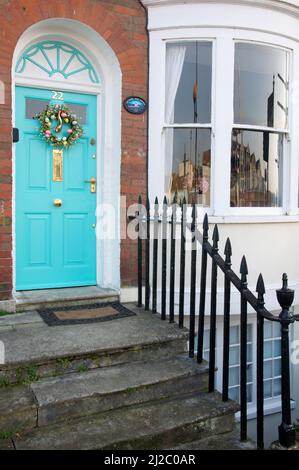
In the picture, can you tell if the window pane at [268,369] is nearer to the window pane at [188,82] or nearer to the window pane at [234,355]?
the window pane at [234,355]

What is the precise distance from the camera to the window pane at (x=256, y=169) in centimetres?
504

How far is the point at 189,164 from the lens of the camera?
4.98 m

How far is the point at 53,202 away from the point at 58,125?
81 cm

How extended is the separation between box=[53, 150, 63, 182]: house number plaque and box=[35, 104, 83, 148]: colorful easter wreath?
86mm

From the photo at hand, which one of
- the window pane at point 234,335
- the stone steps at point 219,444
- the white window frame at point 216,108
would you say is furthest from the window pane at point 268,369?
the stone steps at point 219,444

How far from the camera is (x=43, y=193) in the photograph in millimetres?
4652

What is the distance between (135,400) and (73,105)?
3171 mm

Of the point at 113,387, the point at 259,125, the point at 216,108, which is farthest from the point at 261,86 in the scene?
the point at 113,387

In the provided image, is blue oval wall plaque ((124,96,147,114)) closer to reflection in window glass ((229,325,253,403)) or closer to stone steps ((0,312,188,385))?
stone steps ((0,312,188,385))

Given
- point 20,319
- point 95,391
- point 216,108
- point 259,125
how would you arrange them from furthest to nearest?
point 259,125
point 216,108
point 20,319
point 95,391

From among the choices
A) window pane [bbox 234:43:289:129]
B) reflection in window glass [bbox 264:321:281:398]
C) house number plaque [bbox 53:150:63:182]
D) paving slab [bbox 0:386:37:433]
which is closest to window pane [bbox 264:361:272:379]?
reflection in window glass [bbox 264:321:281:398]

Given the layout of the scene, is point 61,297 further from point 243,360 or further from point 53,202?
point 243,360
